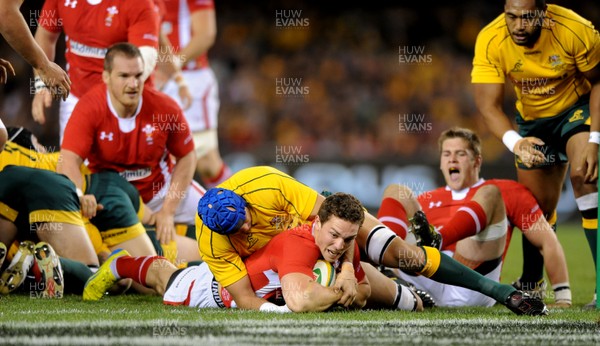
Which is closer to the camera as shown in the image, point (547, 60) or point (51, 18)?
point (547, 60)

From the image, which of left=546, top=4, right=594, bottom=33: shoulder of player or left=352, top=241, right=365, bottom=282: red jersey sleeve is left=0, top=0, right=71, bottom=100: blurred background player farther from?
left=546, top=4, right=594, bottom=33: shoulder of player

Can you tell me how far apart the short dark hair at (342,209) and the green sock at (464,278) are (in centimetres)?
66

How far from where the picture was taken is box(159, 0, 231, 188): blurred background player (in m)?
10.2

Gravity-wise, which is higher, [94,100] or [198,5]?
[198,5]

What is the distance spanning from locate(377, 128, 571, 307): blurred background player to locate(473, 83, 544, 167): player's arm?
0.94ft

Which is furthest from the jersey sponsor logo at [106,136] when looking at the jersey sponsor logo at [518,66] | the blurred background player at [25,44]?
the jersey sponsor logo at [518,66]

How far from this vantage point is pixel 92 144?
713 centimetres

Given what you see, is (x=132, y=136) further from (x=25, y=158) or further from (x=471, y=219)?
(x=471, y=219)

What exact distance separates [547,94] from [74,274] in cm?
333

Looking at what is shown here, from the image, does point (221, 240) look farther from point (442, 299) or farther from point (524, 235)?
point (524, 235)

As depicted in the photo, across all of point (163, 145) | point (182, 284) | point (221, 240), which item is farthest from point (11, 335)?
point (163, 145)

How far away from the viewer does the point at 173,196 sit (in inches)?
280

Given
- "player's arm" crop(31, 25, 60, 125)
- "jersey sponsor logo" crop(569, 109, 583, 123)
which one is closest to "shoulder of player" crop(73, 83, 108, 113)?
"player's arm" crop(31, 25, 60, 125)

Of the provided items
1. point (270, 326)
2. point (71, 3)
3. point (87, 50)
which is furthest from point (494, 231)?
point (71, 3)
